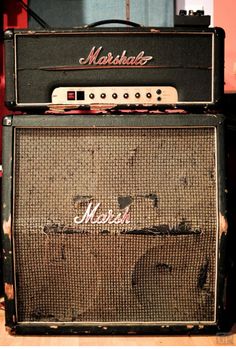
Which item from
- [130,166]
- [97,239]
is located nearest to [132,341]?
[97,239]

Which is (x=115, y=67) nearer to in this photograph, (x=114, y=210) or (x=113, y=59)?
(x=113, y=59)

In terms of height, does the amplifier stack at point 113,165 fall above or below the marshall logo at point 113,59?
below

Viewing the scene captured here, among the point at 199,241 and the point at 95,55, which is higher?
the point at 95,55

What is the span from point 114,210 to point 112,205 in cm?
1

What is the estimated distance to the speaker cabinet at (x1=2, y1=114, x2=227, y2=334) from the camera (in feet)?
3.82

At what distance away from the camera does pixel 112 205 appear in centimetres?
117

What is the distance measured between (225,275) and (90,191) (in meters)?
0.33

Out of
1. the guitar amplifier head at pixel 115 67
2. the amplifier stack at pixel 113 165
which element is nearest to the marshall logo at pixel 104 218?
the amplifier stack at pixel 113 165

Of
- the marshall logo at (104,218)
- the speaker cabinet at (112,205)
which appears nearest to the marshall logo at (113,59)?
the speaker cabinet at (112,205)

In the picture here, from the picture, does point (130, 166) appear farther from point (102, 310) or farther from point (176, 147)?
point (102, 310)

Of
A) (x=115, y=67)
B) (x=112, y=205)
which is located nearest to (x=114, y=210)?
(x=112, y=205)

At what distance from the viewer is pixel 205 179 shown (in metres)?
1.18

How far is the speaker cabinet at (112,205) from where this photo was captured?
3.82 ft

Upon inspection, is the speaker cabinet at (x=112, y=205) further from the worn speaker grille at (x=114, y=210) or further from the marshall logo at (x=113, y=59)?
the marshall logo at (x=113, y=59)
